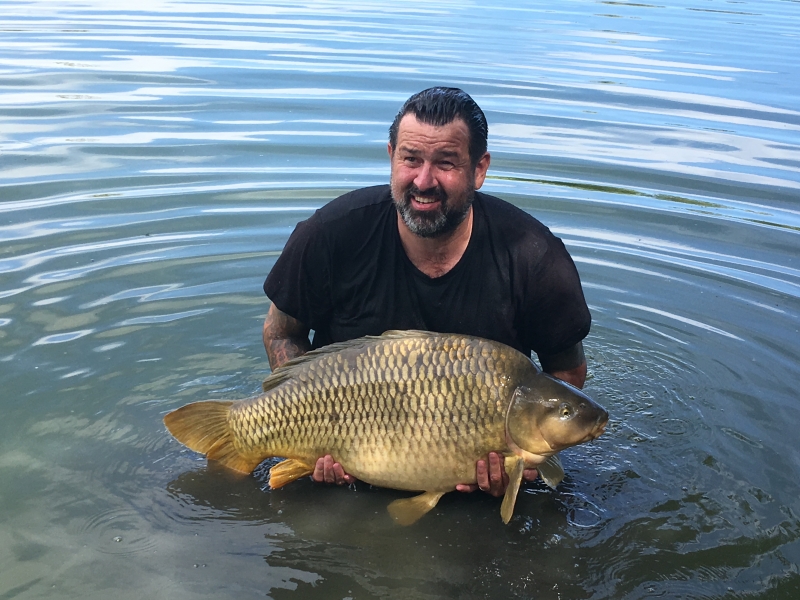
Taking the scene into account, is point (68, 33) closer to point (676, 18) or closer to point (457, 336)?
point (676, 18)

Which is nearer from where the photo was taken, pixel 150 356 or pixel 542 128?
pixel 150 356

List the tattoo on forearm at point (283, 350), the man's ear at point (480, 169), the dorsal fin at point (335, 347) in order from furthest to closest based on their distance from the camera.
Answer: the tattoo on forearm at point (283, 350) < the man's ear at point (480, 169) < the dorsal fin at point (335, 347)

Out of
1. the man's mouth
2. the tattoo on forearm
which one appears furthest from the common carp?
the man's mouth

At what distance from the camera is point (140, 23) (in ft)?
48.2

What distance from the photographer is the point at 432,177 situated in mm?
3662

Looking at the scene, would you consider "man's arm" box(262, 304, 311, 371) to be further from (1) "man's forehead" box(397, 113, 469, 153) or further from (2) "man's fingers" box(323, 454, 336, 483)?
(1) "man's forehead" box(397, 113, 469, 153)

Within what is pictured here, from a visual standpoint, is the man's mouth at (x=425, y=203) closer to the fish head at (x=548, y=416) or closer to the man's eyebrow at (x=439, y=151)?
the man's eyebrow at (x=439, y=151)

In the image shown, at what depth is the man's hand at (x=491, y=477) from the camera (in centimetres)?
333

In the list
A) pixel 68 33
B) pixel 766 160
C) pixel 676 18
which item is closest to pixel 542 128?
pixel 766 160

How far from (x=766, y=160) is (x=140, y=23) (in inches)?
385

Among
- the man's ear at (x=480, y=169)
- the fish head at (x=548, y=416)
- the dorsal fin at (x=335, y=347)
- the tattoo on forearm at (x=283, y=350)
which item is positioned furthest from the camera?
the tattoo on forearm at (x=283, y=350)

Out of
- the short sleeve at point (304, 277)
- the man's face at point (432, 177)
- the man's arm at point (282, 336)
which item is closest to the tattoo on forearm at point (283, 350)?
the man's arm at point (282, 336)

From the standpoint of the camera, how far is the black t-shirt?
3752 mm

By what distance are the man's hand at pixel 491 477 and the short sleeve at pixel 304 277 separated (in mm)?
948
